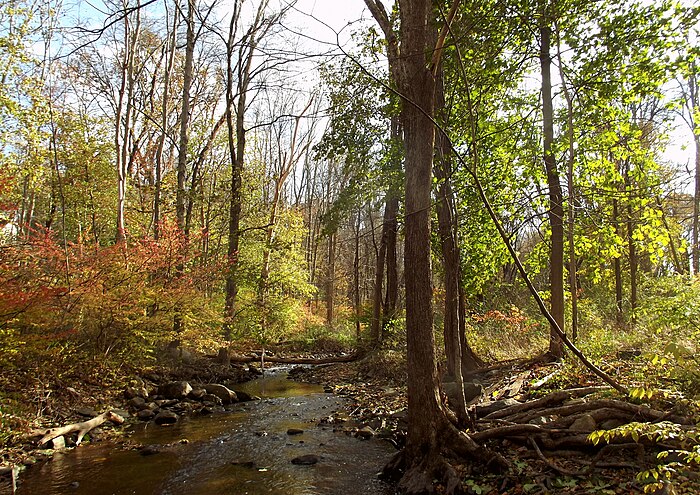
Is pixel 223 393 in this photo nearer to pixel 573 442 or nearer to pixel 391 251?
pixel 391 251

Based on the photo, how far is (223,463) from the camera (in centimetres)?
673

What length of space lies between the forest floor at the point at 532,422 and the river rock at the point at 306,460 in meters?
1.42

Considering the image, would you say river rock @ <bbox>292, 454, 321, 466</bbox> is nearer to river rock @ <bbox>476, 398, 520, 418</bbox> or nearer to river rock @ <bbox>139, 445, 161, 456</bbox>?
river rock @ <bbox>139, 445, 161, 456</bbox>

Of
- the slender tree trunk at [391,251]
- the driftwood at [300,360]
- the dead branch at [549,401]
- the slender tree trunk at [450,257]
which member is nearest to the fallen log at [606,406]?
the dead branch at [549,401]

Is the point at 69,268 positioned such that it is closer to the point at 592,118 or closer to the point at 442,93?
the point at 442,93

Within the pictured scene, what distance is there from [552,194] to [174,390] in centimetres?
1072

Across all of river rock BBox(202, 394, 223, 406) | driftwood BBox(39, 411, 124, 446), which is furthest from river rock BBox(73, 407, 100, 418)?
river rock BBox(202, 394, 223, 406)

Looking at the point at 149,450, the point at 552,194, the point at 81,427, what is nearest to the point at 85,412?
the point at 81,427

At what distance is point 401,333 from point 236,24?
1263cm

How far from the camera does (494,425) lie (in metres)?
5.66

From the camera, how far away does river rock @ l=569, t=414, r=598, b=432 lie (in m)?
4.83

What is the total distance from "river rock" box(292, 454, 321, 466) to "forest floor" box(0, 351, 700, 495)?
56.1 inches

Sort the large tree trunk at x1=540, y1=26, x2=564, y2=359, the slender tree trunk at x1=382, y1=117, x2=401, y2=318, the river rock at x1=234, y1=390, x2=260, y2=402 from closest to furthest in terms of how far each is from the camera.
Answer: the large tree trunk at x1=540, y1=26, x2=564, y2=359
the river rock at x1=234, y1=390, x2=260, y2=402
the slender tree trunk at x1=382, y1=117, x2=401, y2=318

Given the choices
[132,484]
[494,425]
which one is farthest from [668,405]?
[132,484]
